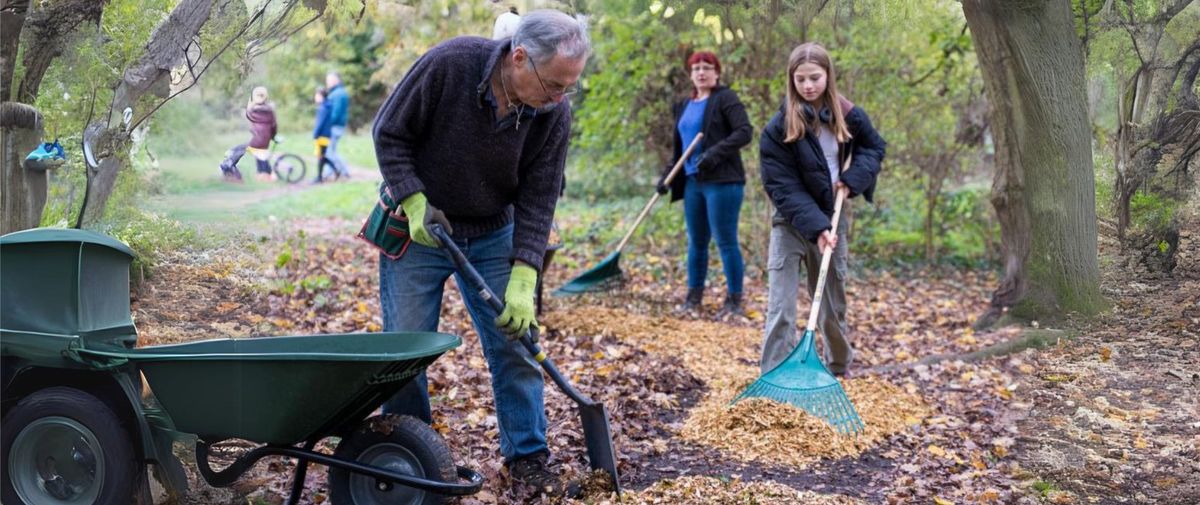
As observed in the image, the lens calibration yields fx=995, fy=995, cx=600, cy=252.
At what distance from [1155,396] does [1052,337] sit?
456mm

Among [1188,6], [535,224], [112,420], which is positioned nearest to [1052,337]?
[1188,6]

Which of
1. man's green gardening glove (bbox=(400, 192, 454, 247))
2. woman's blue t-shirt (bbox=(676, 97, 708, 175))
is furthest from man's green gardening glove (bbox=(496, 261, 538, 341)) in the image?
woman's blue t-shirt (bbox=(676, 97, 708, 175))

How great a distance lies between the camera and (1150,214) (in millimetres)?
3248

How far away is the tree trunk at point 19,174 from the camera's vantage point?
125 inches

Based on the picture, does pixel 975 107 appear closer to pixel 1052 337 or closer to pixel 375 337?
pixel 1052 337

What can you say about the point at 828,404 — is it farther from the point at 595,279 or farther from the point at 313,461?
the point at 595,279

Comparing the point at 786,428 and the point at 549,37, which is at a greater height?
the point at 549,37

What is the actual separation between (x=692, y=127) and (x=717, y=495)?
3.78 meters

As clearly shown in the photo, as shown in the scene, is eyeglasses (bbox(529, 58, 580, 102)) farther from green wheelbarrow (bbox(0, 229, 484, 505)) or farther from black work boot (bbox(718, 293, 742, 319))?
black work boot (bbox(718, 293, 742, 319))

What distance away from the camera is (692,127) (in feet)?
22.3

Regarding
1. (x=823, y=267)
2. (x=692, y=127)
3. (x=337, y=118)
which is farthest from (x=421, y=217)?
(x=337, y=118)

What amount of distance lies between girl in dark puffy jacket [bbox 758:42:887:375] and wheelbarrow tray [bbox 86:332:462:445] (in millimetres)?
2231

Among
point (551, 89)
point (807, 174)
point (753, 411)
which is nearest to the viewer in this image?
point (551, 89)

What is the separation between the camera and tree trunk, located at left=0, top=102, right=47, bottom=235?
125 inches
